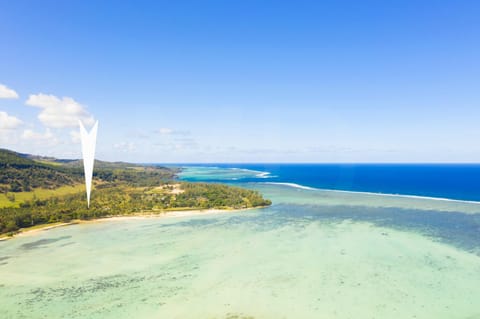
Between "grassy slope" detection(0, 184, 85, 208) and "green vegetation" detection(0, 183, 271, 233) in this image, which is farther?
"grassy slope" detection(0, 184, 85, 208)

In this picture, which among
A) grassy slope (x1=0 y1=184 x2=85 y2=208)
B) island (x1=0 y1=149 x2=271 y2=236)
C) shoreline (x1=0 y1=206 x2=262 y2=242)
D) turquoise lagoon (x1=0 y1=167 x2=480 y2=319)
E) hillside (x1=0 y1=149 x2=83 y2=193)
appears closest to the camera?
turquoise lagoon (x1=0 y1=167 x2=480 y2=319)

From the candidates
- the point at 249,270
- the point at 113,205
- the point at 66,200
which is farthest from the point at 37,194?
the point at 249,270

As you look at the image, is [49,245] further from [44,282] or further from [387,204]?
[387,204]

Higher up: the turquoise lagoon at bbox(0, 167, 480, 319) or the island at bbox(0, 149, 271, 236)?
the island at bbox(0, 149, 271, 236)

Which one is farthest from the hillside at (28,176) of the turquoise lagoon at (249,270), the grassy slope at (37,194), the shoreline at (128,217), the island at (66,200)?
the turquoise lagoon at (249,270)

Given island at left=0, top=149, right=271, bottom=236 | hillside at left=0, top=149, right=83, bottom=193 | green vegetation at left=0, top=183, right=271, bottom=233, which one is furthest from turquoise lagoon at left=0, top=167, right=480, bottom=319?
hillside at left=0, top=149, right=83, bottom=193

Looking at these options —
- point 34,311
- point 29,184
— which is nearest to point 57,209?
point 29,184

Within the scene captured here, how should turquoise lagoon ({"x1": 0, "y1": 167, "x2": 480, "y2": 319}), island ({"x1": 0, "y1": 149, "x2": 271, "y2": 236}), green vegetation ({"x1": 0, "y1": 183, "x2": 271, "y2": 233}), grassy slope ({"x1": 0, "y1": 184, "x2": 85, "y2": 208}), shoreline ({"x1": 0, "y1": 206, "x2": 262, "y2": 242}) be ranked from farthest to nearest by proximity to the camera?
grassy slope ({"x1": 0, "y1": 184, "x2": 85, "y2": 208}) < island ({"x1": 0, "y1": 149, "x2": 271, "y2": 236}) < green vegetation ({"x1": 0, "y1": 183, "x2": 271, "y2": 233}) < shoreline ({"x1": 0, "y1": 206, "x2": 262, "y2": 242}) < turquoise lagoon ({"x1": 0, "y1": 167, "x2": 480, "y2": 319})

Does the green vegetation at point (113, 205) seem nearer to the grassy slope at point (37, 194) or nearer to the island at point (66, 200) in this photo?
the island at point (66, 200)

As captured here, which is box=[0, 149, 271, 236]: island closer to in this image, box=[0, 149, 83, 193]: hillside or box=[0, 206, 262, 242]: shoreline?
box=[0, 149, 83, 193]: hillside
